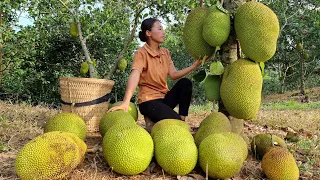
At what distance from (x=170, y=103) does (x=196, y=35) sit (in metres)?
1.05

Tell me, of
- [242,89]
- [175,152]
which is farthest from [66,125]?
[242,89]

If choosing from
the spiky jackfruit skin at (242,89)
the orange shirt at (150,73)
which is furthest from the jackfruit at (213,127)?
the orange shirt at (150,73)

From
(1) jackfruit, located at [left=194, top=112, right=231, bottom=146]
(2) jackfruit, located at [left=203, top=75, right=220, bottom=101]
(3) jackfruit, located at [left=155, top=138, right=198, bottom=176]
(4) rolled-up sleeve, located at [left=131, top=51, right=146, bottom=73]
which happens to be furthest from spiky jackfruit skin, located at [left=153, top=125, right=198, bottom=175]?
(4) rolled-up sleeve, located at [left=131, top=51, right=146, bottom=73]

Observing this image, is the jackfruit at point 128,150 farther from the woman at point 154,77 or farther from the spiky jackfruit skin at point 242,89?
the woman at point 154,77

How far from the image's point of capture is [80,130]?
7.86ft

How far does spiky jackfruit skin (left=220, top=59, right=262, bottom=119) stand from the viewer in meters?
2.09

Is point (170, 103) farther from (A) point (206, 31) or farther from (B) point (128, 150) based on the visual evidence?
(B) point (128, 150)

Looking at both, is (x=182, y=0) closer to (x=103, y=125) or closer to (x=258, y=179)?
(x=103, y=125)

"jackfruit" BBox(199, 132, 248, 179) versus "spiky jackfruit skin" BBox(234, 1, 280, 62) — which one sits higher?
"spiky jackfruit skin" BBox(234, 1, 280, 62)

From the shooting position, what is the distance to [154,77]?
330 centimetres

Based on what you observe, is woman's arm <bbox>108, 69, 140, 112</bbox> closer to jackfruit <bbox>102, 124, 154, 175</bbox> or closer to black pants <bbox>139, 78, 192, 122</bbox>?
black pants <bbox>139, 78, 192, 122</bbox>

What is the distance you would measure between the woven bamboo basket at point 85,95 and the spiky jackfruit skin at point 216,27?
149cm

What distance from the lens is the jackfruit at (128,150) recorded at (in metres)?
1.82

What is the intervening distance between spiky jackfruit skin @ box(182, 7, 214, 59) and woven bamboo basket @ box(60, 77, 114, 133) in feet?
4.23
